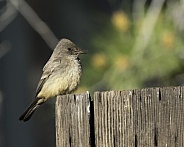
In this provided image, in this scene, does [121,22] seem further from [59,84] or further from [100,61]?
[59,84]

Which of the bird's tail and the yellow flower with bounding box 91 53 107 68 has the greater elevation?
the yellow flower with bounding box 91 53 107 68

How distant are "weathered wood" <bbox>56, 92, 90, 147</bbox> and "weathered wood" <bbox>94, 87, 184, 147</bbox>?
0.14 ft

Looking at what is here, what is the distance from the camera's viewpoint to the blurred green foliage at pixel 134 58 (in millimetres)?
4859

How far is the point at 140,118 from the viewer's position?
8.73 ft

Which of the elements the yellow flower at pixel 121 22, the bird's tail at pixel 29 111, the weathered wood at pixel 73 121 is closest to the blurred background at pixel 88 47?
the yellow flower at pixel 121 22

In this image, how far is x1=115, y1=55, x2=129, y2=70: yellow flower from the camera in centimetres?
485

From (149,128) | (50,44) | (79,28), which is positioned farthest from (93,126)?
(79,28)

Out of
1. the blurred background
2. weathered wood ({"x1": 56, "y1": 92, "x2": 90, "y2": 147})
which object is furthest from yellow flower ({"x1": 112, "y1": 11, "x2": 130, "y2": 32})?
weathered wood ({"x1": 56, "y1": 92, "x2": 90, "y2": 147})

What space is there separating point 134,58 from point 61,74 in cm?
97

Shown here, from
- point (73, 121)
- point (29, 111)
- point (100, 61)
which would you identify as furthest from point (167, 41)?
point (73, 121)

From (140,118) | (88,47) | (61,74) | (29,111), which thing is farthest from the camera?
(88,47)

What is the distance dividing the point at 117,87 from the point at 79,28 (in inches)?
118

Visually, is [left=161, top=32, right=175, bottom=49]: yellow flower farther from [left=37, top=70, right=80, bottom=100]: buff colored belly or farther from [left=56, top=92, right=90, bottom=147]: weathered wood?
[left=56, top=92, right=90, bottom=147]: weathered wood

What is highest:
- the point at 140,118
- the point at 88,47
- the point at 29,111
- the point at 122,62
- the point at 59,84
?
the point at 88,47
